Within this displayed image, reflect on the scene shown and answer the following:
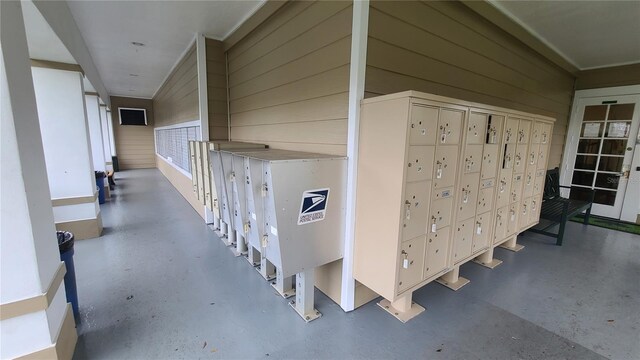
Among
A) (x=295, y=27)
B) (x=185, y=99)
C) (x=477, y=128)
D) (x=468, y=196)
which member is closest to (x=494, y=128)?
(x=477, y=128)

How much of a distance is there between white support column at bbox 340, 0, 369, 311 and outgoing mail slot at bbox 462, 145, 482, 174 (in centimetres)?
100

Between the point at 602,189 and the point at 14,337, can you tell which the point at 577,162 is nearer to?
the point at 602,189

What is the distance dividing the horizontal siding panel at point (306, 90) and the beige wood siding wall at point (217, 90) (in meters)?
0.90

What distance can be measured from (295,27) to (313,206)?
187 cm

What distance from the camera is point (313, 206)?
2051 millimetres

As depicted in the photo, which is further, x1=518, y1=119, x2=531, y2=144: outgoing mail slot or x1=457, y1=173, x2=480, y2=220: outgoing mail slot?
x1=518, y1=119, x2=531, y2=144: outgoing mail slot

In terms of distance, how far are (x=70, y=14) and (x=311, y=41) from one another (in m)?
3.28

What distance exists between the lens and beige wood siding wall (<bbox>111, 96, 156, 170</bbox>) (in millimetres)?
10695

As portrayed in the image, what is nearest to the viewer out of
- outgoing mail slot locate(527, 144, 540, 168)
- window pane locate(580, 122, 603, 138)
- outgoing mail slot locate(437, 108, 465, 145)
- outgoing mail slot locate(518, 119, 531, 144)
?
outgoing mail slot locate(437, 108, 465, 145)

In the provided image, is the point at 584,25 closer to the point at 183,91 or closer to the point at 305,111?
the point at 305,111

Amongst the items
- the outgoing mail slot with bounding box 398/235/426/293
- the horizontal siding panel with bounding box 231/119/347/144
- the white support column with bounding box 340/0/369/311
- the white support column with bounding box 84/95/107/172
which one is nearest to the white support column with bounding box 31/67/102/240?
the horizontal siding panel with bounding box 231/119/347/144

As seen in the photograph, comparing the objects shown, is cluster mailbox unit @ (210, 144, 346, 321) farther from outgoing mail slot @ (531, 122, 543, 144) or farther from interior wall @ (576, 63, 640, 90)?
interior wall @ (576, 63, 640, 90)

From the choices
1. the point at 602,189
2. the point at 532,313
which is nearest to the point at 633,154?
the point at 602,189

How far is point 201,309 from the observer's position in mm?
2273
